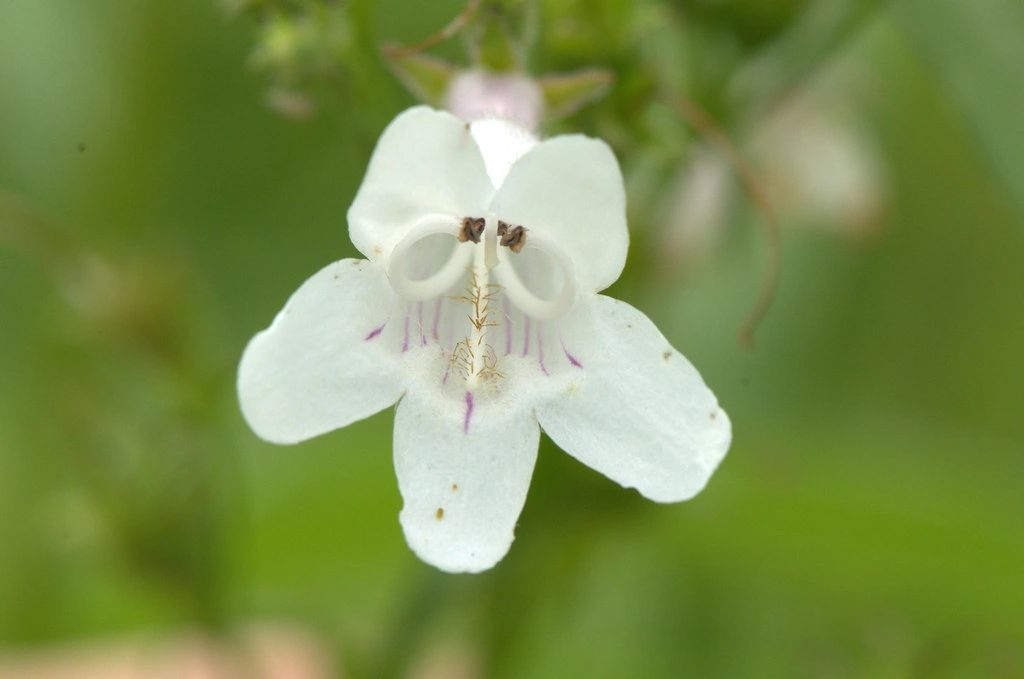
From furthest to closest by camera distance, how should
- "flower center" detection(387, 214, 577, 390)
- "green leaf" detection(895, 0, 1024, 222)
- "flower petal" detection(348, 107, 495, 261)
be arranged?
1. "green leaf" detection(895, 0, 1024, 222)
2. "flower center" detection(387, 214, 577, 390)
3. "flower petal" detection(348, 107, 495, 261)

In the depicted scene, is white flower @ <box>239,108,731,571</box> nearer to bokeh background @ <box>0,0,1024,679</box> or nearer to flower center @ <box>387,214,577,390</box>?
flower center @ <box>387,214,577,390</box>

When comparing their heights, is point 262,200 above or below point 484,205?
below

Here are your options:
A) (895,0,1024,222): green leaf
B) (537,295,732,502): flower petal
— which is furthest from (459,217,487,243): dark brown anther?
(895,0,1024,222): green leaf

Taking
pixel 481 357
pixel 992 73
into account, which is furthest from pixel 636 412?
pixel 992 73

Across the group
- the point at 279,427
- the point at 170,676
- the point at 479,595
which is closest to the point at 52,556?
the point at 170,676

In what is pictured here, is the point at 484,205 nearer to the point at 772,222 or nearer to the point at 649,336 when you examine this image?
the point at 649,336
